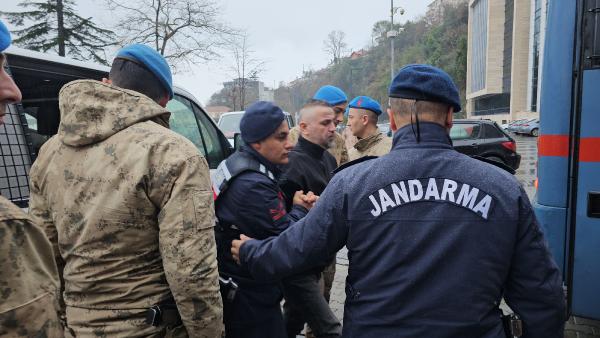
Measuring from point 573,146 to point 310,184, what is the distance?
182cm

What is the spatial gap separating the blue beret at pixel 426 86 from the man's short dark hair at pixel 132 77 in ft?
3.39

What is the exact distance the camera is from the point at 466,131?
1169 centimetres

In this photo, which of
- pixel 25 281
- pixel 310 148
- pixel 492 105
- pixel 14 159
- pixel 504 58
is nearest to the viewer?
pixel 25 281

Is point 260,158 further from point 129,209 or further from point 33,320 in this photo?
point 33,320

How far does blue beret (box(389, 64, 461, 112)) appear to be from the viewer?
1.53 meters

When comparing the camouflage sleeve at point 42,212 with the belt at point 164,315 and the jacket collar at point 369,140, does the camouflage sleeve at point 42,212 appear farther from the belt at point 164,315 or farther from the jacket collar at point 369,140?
the jacket collar at point 369,140

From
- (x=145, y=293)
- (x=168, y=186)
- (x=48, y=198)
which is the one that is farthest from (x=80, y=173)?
(x=145, y=293)

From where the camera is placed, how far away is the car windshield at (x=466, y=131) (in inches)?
457

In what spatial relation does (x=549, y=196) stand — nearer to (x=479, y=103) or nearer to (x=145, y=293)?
(x=145, y=293)

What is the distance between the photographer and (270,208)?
205 centimetres

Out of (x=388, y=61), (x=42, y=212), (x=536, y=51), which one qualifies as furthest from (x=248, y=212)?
(x=388, y=61)

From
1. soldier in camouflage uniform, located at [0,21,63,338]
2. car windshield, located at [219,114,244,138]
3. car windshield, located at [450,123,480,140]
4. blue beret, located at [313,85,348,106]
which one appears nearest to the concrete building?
car windshield, located at [450,123,480,140]

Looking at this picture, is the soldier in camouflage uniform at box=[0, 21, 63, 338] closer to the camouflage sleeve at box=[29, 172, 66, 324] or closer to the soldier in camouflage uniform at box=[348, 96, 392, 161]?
the camouflage sleeve at box=[29, 172, 66, 324]

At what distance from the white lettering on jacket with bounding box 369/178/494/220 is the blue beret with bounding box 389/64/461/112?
1.02ft
